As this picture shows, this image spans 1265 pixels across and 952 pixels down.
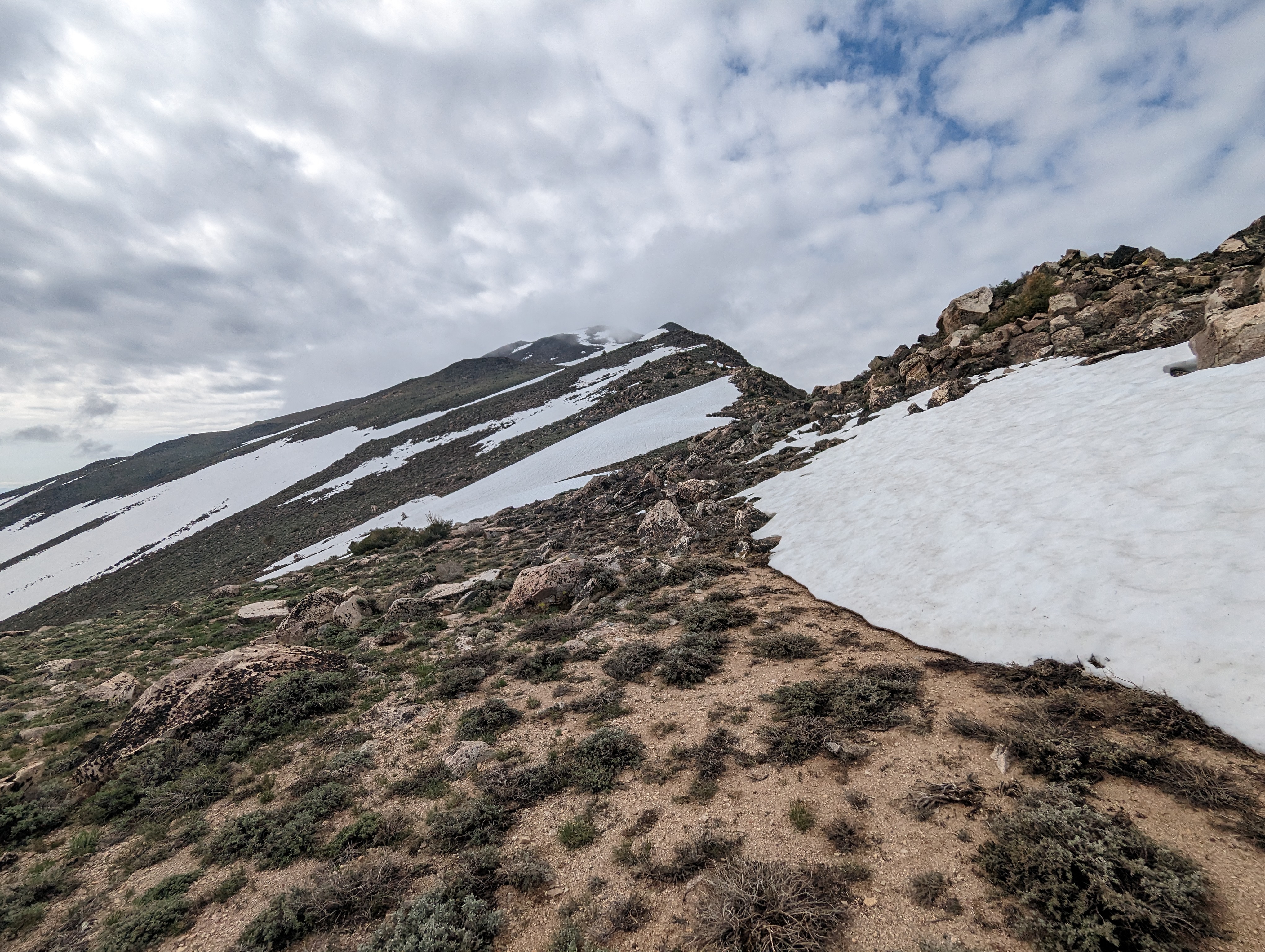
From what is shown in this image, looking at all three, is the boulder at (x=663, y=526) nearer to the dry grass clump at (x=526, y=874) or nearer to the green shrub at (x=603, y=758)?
the green shrub at (x=603, y=758)

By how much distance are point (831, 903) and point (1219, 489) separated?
780cm

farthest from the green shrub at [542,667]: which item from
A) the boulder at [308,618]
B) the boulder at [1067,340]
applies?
the boulder at [1067,340]

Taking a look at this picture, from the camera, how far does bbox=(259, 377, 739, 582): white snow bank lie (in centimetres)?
2736

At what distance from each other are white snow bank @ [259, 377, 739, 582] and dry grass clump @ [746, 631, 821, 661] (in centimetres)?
1893

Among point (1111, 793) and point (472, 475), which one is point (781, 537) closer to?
point (1111, 793)

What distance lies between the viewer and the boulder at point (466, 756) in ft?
20.7

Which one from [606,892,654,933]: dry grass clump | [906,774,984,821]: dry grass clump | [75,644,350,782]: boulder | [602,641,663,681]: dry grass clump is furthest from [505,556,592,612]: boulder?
[906,774,984,821]: dry grass clump

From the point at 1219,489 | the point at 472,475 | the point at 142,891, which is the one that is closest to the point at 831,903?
the point at 142,891

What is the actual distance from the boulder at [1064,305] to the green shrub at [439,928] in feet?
76.8

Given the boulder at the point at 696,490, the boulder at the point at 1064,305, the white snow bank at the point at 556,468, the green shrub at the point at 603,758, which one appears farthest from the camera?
the white snow bank at the point at 556,468

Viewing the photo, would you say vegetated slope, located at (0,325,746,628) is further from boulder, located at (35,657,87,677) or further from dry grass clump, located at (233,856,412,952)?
dry grass clump, located at (233,856,412,952)

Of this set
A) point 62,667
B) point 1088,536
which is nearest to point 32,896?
point 62,667

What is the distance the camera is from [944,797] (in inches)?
179

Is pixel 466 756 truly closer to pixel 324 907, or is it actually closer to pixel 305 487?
pixel 324 907
